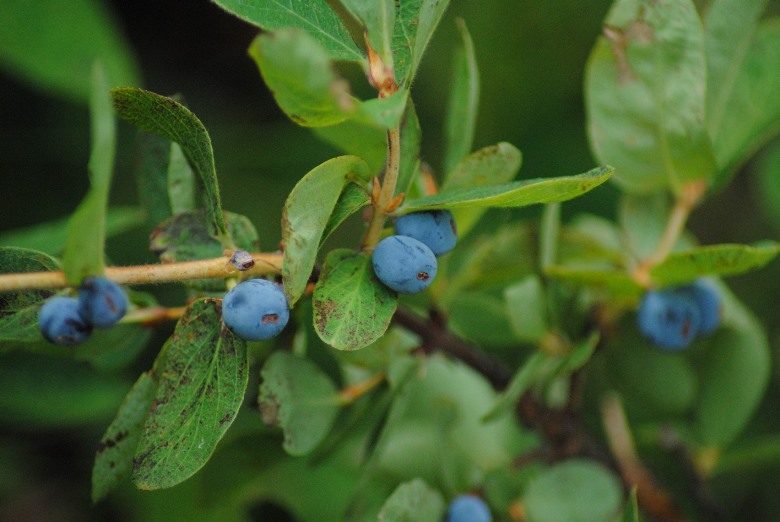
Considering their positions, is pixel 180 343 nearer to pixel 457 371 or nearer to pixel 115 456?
pixel 115 456

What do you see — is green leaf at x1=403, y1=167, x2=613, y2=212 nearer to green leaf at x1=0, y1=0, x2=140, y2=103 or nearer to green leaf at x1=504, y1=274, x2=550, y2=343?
green leaf at x1=504, y1=274, x2=550, y2=343

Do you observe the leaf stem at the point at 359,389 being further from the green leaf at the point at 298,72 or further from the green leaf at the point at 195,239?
the green leaf at the point at 298,72

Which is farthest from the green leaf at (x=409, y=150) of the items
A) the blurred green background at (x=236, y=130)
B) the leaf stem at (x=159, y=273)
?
the blurred green background at (x=236, y=130)

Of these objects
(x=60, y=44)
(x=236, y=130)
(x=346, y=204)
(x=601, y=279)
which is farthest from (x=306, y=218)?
(x=236, y=130)

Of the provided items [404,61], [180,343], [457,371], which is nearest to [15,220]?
[457,371]

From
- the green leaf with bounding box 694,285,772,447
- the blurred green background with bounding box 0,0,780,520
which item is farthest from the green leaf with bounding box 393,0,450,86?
the blurred green background with bounding box 0,0,780,520

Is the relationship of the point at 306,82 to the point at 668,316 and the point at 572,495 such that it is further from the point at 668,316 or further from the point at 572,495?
the point at 572,495
